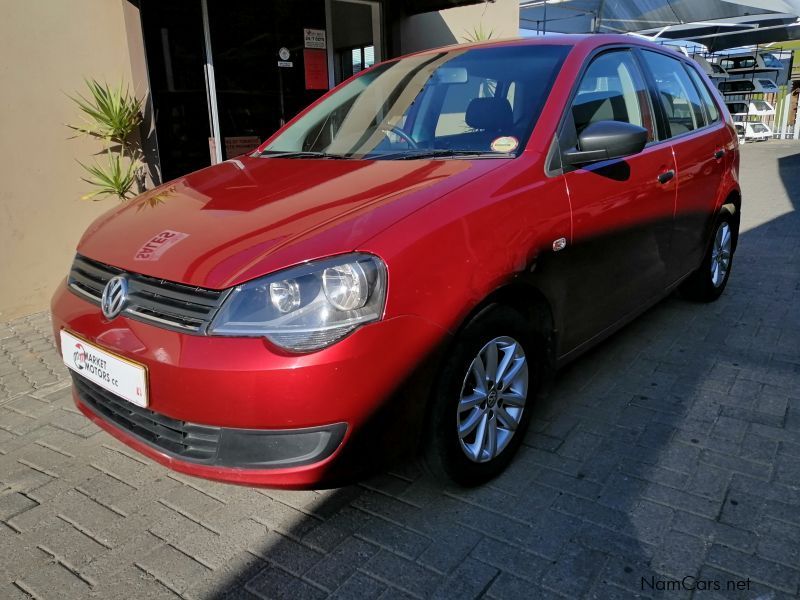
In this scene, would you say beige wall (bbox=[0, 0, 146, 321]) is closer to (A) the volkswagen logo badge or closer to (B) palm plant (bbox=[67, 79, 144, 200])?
(B) palm plant (bbox=[67, 79, 144, 200])

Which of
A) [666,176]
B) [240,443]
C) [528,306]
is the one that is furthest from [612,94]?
[240,443]

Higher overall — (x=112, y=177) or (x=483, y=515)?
(x=112, y=177)

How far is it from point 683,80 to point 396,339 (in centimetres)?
322

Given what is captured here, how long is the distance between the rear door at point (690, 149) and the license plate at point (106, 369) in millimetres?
2908

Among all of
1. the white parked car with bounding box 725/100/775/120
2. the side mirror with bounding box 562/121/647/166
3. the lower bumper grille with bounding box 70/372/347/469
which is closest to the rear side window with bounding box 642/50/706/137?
the side mirror with bounding box 562/121/647/166

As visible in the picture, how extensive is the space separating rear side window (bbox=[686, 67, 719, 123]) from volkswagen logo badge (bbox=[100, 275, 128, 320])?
12.7 ft

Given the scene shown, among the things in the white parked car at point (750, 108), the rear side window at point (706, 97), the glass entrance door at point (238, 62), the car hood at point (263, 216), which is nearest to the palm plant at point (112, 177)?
the glass entrance door at point (238, 62)

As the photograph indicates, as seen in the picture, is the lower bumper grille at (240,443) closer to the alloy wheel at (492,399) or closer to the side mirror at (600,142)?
the alloy wheel at (492,399)

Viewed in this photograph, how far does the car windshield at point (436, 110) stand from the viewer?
8.88 feet

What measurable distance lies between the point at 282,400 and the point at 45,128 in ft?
13.2

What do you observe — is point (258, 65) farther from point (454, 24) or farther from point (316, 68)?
point (454, 24)

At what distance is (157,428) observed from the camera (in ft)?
6.93

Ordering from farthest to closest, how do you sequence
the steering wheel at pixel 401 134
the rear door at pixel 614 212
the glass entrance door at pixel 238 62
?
the glass entrance door at pixel 238 62
the steering wheel at pixel 401 134
the rear door at pixel 614 212

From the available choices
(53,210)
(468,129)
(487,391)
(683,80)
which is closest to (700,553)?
(487,391)
